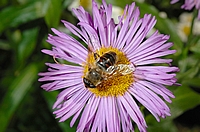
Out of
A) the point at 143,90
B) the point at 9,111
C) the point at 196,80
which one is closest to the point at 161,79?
the point at 143,90

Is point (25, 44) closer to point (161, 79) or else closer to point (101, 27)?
point (101, 27)

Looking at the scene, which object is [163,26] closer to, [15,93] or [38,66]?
[38,66]

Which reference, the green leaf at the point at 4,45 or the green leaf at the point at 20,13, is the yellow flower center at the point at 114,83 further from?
the green leaf at the point at 4,45

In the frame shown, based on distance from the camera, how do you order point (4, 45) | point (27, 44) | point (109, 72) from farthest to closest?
point (4, 45)
point (27, 44)
point (109, 72)

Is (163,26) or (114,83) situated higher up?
(163,26)

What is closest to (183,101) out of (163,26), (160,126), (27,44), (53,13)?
(160,126)

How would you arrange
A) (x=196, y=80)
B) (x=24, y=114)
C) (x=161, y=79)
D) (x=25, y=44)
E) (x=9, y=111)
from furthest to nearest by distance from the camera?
(x=24, y=114)
(x=25, y=44)
(x=9, y=111)
(x=196, y=80)
(x=161, y=79)

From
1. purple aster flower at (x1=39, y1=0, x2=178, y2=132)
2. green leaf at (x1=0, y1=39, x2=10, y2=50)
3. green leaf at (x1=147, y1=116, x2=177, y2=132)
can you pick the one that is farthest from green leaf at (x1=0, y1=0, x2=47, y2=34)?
green leaf at (x1=147, y1=116, x2=177, y2=132)
